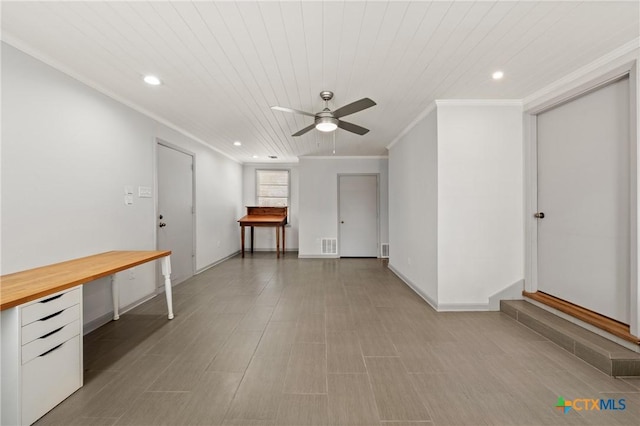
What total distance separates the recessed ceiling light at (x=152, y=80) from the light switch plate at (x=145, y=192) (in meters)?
1.33

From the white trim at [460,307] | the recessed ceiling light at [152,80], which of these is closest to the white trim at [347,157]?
the recessed ceiling light at [152,80]

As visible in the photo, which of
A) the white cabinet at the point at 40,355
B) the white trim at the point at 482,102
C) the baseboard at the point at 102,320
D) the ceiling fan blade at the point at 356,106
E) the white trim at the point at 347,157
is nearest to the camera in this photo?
the white cabinet at the point at 40,355

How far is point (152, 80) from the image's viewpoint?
8.39 feet

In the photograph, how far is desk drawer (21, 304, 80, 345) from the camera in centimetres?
148

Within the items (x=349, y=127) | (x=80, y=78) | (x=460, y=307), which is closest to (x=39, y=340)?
(x=80, y=78)

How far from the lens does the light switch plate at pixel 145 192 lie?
10.9 feet

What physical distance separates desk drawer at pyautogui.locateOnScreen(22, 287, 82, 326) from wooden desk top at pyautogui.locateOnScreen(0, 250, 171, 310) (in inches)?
2.3

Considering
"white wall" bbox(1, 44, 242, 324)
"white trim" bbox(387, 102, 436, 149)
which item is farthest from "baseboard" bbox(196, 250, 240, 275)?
"white trim" bbox(387, 102, 436, 149)

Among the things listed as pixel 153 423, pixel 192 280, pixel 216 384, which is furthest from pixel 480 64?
pixel 192 280

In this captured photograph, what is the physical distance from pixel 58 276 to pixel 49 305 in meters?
0.34

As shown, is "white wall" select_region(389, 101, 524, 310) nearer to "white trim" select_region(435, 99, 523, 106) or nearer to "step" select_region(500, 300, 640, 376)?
"white trim" select_region(435, 99, 523, 106)

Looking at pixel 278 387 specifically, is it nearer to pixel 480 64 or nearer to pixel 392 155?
pixel 480 64

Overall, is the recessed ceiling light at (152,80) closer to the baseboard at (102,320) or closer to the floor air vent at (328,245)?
the baseboard at (102,320)

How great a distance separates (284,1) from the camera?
1.56m
